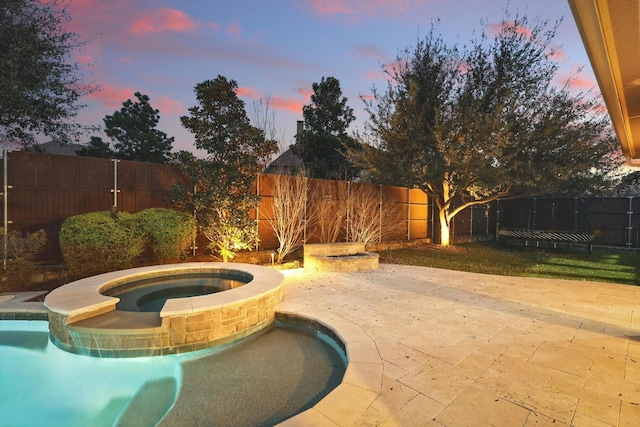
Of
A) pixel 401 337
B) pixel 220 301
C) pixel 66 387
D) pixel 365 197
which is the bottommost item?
pixel 66 387

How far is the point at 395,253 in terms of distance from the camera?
10.9 metres

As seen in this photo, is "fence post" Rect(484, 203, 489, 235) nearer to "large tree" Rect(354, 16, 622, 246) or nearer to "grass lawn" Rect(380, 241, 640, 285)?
"grass lawn" Rect(380, 241, 640, 285)

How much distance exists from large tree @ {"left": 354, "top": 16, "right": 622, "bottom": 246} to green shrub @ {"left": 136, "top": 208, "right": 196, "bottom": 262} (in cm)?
662

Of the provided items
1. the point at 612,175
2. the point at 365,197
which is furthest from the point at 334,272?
the point at 612,175

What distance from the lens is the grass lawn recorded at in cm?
763

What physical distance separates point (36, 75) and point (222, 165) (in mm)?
5547

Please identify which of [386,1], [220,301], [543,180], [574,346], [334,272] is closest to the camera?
[574,346]

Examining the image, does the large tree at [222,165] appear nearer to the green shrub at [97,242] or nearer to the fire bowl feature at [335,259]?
the green shrub at [97,242]

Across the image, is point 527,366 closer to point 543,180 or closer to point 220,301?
point 220,301

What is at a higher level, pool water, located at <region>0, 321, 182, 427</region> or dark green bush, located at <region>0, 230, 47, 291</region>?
dark green bush, located at <region>0, 230, 47, 291</region>

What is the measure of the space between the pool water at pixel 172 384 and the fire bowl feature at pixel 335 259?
11.9 ft

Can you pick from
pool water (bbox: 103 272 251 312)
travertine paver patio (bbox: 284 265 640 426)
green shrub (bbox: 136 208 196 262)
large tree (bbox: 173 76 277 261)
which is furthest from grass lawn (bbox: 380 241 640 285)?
green shrub (bbox: 136 208 196 262)

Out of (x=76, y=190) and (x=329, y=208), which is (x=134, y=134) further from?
(x=329, y=208)

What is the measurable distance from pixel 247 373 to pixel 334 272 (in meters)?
4.57
